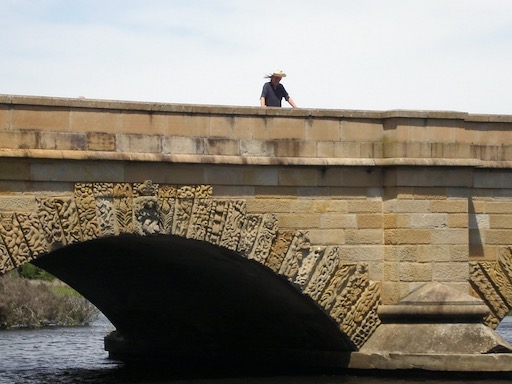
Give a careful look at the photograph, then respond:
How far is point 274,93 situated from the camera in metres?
20.2

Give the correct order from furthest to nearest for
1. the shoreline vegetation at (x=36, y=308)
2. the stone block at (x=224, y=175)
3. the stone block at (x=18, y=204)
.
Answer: the shoreline vegetation at (x=36, y=308)
the stone block at (x=224, y=175)
the stone block at (x=18, y=204)

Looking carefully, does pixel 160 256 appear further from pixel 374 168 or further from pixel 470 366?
pixel 470 366

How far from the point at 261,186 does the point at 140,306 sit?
615 cm

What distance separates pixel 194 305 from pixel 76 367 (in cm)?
222

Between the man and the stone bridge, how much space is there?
39.9 inches

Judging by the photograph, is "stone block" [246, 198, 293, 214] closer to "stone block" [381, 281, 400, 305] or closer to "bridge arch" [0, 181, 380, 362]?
"bridge arch" [0, 181, 380, 362]

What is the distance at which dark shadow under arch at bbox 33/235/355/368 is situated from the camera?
2019cm

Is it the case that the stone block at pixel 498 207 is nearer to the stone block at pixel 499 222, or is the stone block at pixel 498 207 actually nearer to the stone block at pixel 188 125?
the stone block at pixel 499 222

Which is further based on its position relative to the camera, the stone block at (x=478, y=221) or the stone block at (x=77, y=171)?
the stone block at (x=478, y=221)

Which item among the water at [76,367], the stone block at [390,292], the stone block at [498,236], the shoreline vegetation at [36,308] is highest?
the stone block at [498,236]

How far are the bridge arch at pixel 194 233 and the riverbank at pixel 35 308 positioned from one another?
12.8 m

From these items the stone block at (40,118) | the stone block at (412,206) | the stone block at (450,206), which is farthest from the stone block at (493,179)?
the stone block at (40,118)

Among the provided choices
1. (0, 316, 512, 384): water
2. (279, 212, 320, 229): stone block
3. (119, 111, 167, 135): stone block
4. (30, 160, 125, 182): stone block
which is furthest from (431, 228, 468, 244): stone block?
(30, 160, 125, 182): stone block

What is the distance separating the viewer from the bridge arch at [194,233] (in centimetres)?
1744
